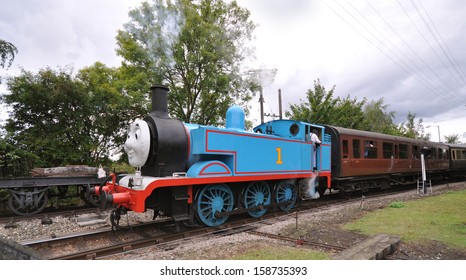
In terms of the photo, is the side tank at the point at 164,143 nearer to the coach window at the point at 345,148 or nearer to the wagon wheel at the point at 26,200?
the wagon wheel at the point at 26,200

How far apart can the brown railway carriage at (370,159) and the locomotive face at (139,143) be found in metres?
7.42

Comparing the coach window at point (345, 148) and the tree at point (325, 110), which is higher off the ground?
the tree at point (325, 110)

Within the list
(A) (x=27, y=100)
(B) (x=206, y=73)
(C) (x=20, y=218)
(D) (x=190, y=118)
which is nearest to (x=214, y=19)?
(B) (x=206, y=73)

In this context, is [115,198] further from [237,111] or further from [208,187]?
[237,111]

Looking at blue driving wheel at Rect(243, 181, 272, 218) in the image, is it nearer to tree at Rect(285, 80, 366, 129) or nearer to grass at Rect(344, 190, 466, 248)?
grass at Rect(344, 190, 466, 248)

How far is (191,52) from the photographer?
1480 cm

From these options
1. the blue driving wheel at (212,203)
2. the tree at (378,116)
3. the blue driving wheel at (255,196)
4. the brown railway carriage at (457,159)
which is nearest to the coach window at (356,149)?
the blue driving wheel at (255,196)

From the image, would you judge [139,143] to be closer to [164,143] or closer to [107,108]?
[164,143]

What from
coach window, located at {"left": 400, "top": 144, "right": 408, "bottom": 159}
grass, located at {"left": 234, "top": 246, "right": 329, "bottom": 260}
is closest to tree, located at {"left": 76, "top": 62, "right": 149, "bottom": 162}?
grass, located at {"left": 234, "top": 246, "right": 329, "bottom": 260}

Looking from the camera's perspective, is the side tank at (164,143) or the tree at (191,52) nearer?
the side tank at (164,143)

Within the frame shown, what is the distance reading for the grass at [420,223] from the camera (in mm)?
5543

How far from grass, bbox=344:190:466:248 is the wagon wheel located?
809cm

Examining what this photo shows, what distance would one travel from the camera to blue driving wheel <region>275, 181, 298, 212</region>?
8258 millimetres

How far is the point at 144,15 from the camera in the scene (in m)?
15.3
